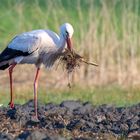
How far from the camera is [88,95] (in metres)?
13.5

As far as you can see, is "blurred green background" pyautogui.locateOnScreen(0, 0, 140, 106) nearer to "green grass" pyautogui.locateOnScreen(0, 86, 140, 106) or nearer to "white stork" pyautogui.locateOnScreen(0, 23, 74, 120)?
"green grass" pyautogui.locateOnScreen(0, 86, 140, 106)

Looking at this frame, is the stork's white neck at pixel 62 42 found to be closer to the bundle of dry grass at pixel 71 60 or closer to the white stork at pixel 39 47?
the white stork at pixel 39 47

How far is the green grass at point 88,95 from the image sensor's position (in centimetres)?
1293

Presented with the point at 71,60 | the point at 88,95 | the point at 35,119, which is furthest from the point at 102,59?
the point at 35,119

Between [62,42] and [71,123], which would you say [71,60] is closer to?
[62,42]

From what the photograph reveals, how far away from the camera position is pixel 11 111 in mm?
9562

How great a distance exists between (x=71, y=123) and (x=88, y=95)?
4.62 m

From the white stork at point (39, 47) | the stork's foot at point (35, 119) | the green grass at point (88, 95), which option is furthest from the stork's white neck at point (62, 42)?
the green grass at point (88, 95)

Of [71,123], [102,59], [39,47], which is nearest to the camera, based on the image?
[71,123]

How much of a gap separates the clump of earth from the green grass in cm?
273

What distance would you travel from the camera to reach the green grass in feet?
42.4

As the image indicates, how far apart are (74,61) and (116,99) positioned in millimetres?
3465

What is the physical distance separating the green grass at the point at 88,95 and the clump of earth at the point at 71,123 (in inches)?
107

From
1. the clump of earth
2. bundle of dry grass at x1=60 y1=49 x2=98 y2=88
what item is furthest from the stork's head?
the clump of earth
